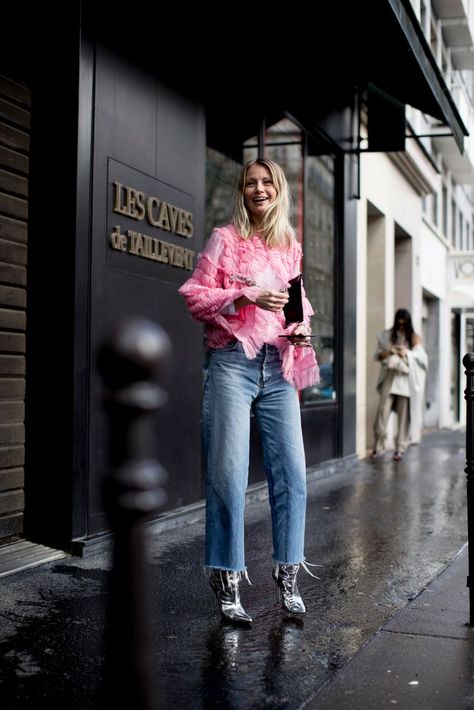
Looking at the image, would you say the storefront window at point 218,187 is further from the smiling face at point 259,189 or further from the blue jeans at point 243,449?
the blue jeans at point 243,449

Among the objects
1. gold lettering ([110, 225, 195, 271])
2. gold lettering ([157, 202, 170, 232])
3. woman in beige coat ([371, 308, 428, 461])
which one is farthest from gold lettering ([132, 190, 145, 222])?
woman in beige coat ([371, 308, 428, 461])

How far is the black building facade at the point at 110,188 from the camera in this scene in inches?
209

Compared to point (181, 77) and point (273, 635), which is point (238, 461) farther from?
point (181, 77)

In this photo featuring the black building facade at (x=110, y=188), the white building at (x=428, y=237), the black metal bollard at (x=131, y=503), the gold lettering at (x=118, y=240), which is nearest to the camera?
the black metal bollard at (x=131, y=503)

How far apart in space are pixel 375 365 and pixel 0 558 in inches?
392

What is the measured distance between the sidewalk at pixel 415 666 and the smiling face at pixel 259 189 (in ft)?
6.33

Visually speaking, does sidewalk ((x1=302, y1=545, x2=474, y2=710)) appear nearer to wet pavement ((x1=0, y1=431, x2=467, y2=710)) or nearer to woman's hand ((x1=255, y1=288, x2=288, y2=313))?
wet pavement ((x1=0, y1=431, x2=467, y2=710))

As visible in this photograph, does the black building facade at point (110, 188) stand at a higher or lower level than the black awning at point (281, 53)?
lower

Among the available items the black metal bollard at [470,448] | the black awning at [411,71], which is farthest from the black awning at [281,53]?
the black metal bollard at [470,448]

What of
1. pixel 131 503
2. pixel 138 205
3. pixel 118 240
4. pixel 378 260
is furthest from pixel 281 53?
pixel 131 503

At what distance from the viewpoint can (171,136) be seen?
6.54 m

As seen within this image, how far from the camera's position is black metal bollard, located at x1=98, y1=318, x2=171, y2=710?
5.72ft

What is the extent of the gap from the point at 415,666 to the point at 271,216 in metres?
1.99

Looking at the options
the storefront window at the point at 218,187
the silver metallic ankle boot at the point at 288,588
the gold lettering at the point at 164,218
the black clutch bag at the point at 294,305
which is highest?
the storefront window at the point at 218,187
